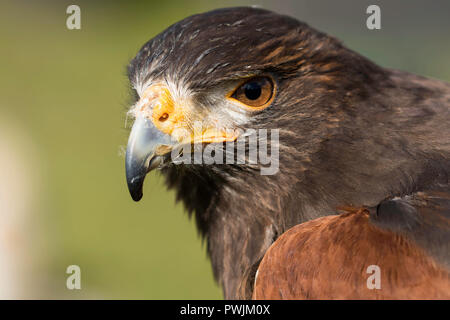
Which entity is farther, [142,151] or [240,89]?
[240,89]

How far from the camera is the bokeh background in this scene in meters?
6.40

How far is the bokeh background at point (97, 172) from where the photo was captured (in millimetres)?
6398

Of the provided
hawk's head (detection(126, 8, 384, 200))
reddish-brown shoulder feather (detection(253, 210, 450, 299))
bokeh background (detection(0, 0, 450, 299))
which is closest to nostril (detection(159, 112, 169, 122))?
hawk's head (detection(126, 8, 384, 200))

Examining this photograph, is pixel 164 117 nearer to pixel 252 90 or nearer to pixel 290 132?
pixel 252 90

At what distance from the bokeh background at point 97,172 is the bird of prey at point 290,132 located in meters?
0.54

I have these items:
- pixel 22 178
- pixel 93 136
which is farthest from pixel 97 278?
pixel 93 136

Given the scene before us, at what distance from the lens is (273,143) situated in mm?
2291

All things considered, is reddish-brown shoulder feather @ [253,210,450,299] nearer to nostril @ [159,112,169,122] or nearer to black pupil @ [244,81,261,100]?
black pupil @ [244,81,261,100]

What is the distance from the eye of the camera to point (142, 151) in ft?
7.14

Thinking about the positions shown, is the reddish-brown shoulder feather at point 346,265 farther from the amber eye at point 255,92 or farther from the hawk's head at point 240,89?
the amber eye at point 255,92

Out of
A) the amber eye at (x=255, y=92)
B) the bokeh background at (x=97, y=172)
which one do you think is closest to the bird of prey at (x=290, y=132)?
the amber eye at (x=255, y=92)

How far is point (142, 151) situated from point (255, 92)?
0.52m

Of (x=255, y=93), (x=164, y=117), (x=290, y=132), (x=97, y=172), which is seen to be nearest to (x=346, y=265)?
(x=290, y=132)
